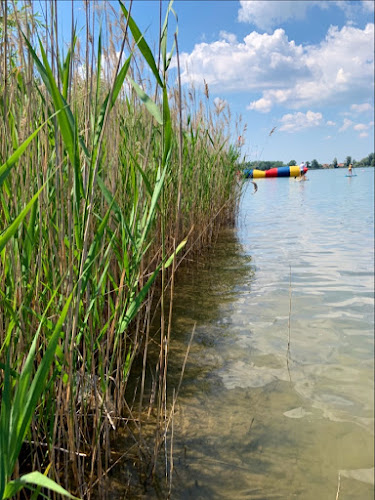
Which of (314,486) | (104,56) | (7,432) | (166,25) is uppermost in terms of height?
(104,56)

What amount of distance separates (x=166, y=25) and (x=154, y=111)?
0.59 ft

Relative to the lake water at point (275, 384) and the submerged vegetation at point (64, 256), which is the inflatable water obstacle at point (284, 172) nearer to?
the lake water at point (275, 384)

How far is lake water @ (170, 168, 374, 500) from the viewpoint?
3.78ft

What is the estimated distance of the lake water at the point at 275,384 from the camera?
1153 millimetres

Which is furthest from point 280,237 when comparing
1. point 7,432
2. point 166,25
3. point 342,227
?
point 7,432

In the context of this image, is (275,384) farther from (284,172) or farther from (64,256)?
(284,172)

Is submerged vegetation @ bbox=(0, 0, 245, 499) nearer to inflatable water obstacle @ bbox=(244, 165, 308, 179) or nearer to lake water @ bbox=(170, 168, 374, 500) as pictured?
lake water @ bbox=(170, 168, 374, 500)

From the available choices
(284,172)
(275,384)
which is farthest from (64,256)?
(284,172)

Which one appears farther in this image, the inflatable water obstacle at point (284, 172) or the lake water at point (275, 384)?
the inflatable water obstacle at point (284, 172)

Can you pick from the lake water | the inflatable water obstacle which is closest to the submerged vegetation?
the lake water

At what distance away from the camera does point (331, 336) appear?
6.79 feet

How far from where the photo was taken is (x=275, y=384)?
163 cm

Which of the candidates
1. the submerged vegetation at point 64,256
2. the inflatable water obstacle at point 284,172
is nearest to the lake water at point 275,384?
the submerged vegetation at point 64,256

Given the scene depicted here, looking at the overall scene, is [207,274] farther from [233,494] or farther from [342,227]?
[342,227]
